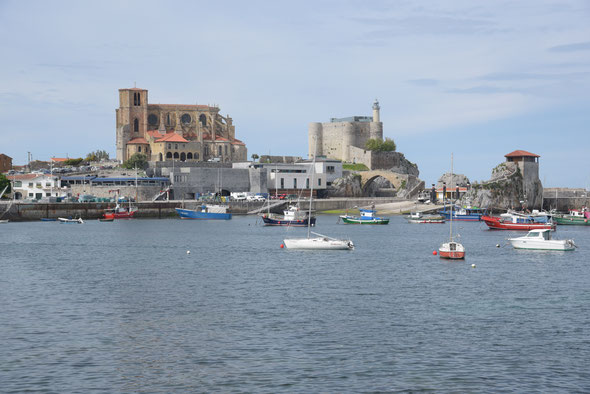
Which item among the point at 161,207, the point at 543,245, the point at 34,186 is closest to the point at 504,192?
the point at 161,207

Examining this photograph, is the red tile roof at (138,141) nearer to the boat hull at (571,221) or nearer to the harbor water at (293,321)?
the boat hull at (571,221)

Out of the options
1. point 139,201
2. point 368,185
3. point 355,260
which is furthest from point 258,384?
point 368,185

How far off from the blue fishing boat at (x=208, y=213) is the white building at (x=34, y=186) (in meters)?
24.0

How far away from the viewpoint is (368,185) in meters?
142

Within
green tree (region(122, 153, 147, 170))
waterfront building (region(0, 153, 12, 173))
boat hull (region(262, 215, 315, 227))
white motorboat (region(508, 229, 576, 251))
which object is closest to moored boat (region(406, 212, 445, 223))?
boat hull (region(262, 215, 315, 227))

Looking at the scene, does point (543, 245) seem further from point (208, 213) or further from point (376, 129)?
point (376, 129)

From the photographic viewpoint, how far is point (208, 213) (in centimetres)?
10512

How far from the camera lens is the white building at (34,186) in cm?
11850

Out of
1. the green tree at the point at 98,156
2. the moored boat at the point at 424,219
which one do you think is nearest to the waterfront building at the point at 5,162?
the green tree at the point at 98,156

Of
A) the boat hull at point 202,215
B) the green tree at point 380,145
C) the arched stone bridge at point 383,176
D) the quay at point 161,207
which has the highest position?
the green tree at point 380,145

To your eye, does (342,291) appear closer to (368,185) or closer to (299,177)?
(299,177)

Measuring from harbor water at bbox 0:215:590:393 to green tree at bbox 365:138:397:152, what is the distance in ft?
318

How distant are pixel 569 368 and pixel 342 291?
Result: 53.5 ft

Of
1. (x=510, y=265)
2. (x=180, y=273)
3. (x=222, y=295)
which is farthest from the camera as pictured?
(x=510, y=265)
